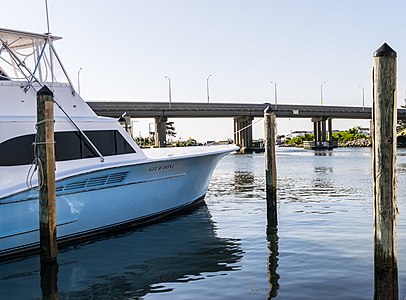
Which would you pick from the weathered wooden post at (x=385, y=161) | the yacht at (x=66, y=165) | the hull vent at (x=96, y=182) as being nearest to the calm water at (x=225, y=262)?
the yacht at (x=66, y=165)

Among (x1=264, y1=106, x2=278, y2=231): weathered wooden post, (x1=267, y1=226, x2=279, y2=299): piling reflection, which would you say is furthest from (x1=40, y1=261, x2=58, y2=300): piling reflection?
(x1=264, y1=106, x2=278, y2=231): weathered wooden post

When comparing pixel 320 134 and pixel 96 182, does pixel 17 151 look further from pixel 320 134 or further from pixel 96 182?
pixel 320 134

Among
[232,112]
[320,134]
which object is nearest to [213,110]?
[232,112]

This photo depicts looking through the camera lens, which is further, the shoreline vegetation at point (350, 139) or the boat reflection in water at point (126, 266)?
the shoreline vegetation at point (350, 139)

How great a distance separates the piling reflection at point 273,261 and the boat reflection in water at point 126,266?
71 centimetres

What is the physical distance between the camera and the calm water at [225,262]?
8.59 metres

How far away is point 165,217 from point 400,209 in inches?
285

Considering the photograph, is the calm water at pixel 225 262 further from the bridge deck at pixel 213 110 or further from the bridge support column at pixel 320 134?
the bridge support column at pixel 320 134

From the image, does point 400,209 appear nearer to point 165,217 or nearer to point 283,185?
point 165,217

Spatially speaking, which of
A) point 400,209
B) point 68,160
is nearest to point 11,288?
point 68,160

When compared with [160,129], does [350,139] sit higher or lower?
lower

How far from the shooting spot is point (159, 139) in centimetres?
7362

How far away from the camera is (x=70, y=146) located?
1170 cm

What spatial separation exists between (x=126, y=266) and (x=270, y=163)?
4.88 m
